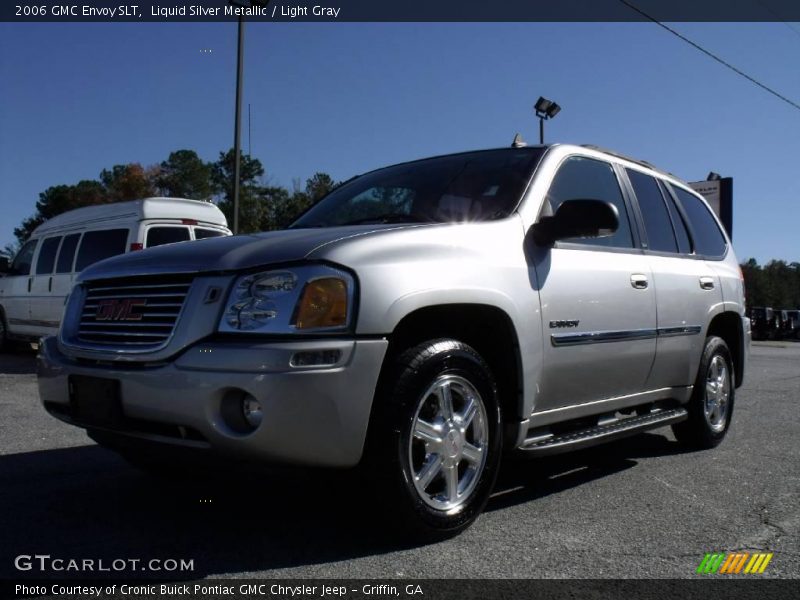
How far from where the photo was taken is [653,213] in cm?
504

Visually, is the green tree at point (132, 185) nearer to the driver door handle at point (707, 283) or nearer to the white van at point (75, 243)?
the white van at point (75, 243)

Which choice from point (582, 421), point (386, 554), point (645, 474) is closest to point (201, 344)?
point (386, 554)

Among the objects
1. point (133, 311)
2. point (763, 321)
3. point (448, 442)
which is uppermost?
point (133, 311)

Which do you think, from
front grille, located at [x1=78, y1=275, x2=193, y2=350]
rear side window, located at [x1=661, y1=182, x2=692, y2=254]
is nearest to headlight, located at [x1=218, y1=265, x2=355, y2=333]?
front grille, located at [x1=78, y1=275, x2=193, y2=350]

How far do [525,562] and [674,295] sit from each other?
2422 millimetres

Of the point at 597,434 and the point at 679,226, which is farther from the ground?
the point at 679,226

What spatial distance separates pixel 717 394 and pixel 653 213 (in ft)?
4.87

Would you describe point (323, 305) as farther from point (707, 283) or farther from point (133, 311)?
point (707, 283)

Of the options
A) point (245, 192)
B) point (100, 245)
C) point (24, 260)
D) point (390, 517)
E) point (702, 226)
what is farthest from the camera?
point (245, 192)

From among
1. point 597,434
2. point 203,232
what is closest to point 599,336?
point 597,434

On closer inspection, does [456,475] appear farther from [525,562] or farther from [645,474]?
[645,474]

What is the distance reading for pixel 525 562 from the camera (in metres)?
3.01

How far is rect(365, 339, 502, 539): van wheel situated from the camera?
2963 millimetres

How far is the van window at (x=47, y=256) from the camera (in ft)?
38.6
